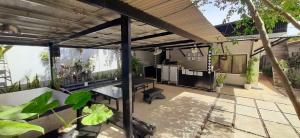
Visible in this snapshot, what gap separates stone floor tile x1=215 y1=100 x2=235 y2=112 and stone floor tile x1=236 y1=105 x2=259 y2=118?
20 cm

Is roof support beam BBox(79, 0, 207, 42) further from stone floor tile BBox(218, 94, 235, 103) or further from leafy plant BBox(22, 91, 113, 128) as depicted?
stone floor tile BBox(218, 94, 235, 103)

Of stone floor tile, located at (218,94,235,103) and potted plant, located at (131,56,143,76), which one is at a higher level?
potted plant, located at (131,56,143,76)

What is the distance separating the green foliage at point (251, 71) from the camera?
851 centimetres

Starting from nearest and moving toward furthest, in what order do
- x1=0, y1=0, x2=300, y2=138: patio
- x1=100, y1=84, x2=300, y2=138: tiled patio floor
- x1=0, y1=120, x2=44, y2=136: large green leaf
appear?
1. x1=0, y1=120, x2=44, y2=136: large green leaf
2. x1=0, y1=0, x2=300, y2=138: patio
3. x1=100, y1=84, x2=300, y2=138: tiled patio floor

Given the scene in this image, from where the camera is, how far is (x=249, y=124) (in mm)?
4406

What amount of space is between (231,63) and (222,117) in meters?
6.13

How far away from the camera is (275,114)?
5176mm

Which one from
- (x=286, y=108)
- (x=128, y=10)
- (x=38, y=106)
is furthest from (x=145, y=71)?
(x=38, y=106)

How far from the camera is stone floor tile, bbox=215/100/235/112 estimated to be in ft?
18.3

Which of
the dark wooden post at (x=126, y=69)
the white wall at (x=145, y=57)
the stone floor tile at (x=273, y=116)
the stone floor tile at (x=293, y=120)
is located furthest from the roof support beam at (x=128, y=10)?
the white wall at (x=145, y=57)

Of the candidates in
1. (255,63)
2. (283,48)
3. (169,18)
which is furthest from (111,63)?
(283,48)

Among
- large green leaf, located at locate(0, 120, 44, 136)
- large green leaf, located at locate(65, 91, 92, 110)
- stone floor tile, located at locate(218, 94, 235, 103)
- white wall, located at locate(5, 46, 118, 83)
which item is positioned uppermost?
white wall, located at locate(5, 46, 118, 83)

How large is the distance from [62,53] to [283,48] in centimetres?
1648

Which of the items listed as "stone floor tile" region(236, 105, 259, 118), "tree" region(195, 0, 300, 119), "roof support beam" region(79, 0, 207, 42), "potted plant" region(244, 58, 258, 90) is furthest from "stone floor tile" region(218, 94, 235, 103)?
"roof support beam" region(79, 0, 207, 42)
